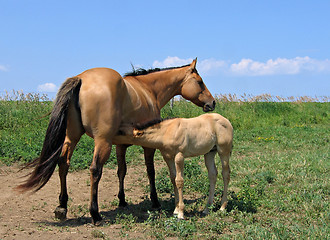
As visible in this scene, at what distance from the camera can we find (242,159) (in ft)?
29.7

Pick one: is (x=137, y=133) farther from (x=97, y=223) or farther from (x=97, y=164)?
(x=97, y=223)

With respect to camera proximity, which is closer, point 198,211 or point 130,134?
point 130,134

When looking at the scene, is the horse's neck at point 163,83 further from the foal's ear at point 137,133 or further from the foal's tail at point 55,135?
the foal's tail at point 55,135

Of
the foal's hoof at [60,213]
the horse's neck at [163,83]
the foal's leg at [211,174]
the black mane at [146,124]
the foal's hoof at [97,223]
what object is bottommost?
the foal's hoof at [97,223]

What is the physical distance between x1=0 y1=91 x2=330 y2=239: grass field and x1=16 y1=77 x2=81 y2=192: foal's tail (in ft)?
4.12

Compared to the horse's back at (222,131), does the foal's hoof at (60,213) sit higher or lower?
lower

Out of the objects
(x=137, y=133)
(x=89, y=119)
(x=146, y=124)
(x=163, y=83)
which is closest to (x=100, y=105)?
(x=89, y=119)

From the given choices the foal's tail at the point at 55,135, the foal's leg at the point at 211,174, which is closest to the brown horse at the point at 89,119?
the foal's tail at the point at 55,135

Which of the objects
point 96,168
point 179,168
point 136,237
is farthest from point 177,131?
point 136,237

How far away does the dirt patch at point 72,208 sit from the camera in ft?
14.3

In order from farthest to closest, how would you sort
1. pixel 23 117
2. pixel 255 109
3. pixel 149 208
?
pixel 255 109 → pixel 23 117 → pixel 149 208

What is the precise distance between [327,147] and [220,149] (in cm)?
660

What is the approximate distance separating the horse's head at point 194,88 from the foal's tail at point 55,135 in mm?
2254

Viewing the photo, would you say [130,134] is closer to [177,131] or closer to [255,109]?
[177,131]
